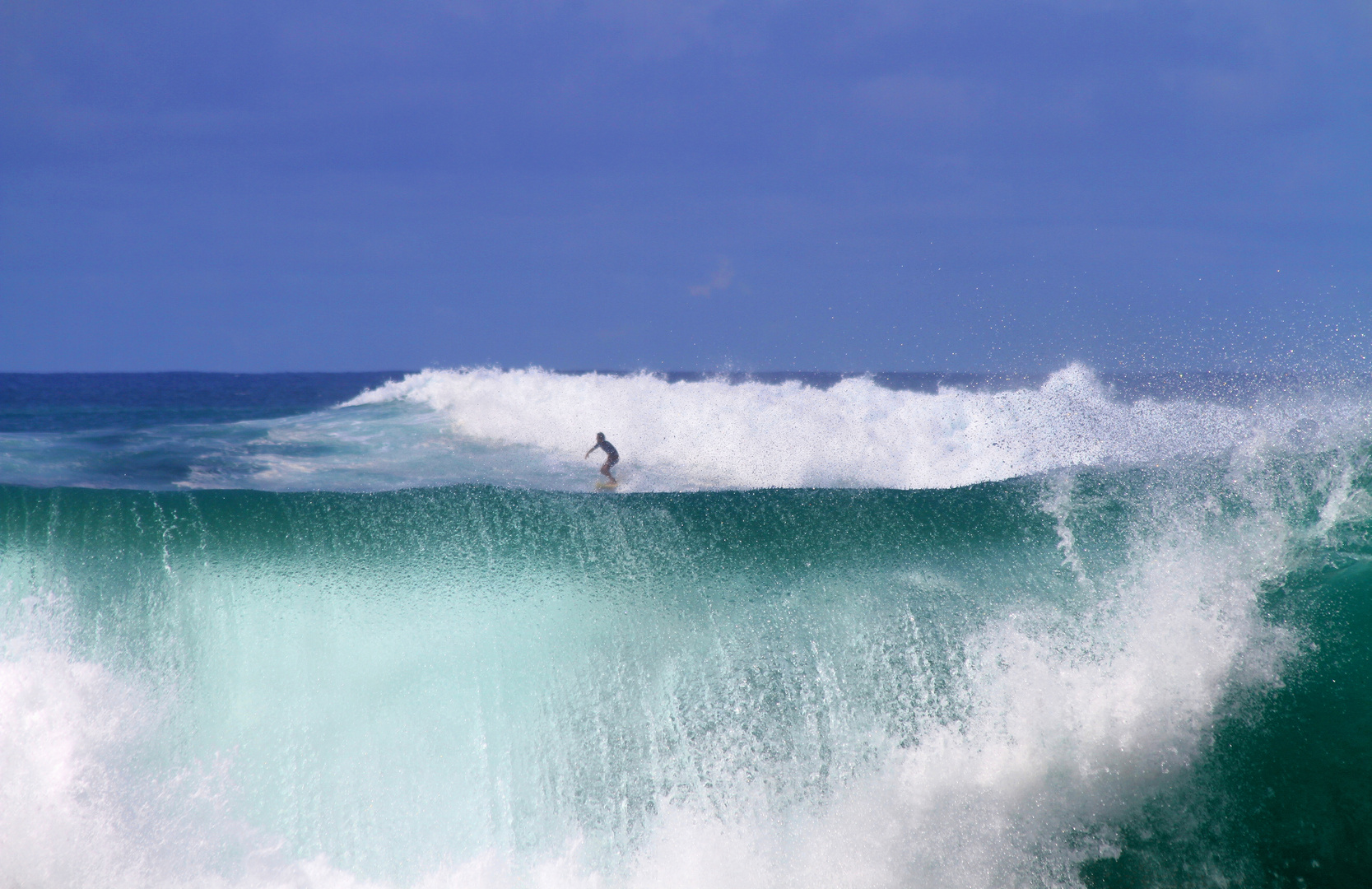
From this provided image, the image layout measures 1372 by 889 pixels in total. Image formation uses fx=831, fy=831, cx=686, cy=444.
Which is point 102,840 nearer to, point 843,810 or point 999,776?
point 843,810

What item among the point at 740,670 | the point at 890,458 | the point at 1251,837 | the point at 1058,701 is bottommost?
the point at 1251,837

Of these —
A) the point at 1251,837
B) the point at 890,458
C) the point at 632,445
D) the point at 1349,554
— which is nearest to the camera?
the point at 1251,837

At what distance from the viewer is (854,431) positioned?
14031 millimetres

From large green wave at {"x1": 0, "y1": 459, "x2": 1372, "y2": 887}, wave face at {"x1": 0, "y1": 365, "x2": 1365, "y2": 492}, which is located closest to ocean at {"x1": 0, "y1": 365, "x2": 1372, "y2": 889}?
large green wave at {"x1": 0, "y1": 459, "x2": 1372, "y2": 887}

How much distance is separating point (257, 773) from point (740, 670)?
343 centimetres

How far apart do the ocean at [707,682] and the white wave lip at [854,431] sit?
208cm

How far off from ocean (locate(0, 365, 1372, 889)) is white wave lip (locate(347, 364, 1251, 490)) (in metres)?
2.08

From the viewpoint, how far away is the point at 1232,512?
6.80m

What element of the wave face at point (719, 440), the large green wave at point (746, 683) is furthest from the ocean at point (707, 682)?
the wave face at point (719, 440)

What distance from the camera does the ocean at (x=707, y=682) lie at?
5.41 metres

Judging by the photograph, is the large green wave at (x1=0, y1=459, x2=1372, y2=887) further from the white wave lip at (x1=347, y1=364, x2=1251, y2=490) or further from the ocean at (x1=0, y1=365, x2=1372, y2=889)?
the white wave lip at (x1=347, y1=364, x2=1251, y2=490)

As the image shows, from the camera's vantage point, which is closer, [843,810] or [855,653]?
[843,810]

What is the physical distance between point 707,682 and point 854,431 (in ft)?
28.5

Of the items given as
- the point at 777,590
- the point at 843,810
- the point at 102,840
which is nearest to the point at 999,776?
the point at 843,810
